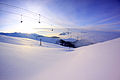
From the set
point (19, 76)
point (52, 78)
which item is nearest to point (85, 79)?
point (52, 78)

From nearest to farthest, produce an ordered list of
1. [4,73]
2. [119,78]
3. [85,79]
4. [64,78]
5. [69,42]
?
[119,78] < [85,79] < [64,78] < [4,73] < [69,42]

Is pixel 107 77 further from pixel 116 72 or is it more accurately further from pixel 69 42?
pixel 69 42

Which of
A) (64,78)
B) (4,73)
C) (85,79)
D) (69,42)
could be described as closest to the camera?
(85,79)

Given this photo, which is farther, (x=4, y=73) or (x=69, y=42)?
(x=69, y=42)

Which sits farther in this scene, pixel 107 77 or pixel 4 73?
pixel 4 73

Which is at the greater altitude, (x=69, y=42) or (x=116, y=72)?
(x=116, y=72)

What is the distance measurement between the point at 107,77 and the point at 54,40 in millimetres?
16299

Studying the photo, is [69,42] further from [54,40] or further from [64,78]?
[64,78]

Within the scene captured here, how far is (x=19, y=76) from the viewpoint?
0.93 metres

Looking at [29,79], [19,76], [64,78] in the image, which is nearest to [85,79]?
[64,78]

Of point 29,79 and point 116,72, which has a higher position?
point 116,72

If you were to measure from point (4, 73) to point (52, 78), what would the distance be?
88 cm

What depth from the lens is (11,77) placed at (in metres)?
0.88

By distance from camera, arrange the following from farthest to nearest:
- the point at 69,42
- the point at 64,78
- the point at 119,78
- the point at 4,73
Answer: the point at 69,42 < the point at 4,73 < the point at 64,78 < the point at 119,78
